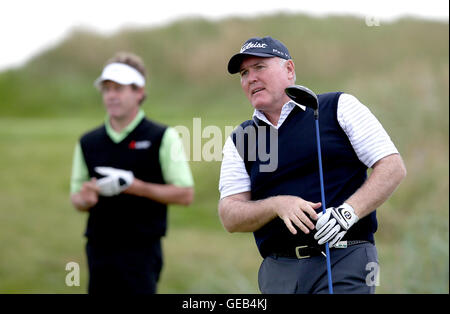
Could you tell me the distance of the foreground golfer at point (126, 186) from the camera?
15.7 feet

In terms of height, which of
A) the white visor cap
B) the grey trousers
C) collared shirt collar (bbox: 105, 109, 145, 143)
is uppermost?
the white visor cap

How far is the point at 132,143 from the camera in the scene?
498 centimetres

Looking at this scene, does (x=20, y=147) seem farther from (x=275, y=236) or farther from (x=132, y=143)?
(x=275, y=236)

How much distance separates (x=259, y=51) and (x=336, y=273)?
1.10 metres

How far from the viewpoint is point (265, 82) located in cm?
332

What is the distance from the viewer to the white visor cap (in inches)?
198

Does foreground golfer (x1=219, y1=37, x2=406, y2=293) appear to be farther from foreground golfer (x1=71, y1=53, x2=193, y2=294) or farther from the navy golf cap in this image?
foreground golfer (x1=71, y1=53, x2=193, y2=294)

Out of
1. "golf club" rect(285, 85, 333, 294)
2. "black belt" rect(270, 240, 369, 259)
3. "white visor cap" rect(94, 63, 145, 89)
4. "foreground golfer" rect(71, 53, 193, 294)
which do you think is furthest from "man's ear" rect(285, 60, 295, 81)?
"white visor cap" rect(94, 63, 145, 89)

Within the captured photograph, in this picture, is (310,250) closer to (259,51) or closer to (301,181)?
(301,181)

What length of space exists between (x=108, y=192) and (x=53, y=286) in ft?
15.9

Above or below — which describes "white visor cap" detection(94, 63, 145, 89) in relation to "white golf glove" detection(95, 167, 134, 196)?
above

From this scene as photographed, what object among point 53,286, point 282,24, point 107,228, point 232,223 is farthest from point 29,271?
point 282,24

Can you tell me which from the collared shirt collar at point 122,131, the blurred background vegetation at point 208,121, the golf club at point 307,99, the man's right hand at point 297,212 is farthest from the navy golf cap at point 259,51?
the blurred background vegetation at point 208,121
